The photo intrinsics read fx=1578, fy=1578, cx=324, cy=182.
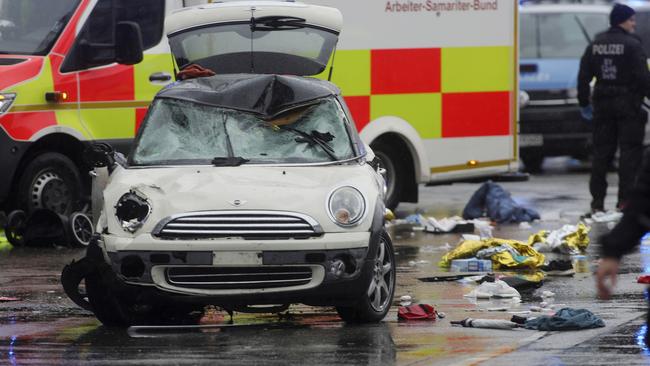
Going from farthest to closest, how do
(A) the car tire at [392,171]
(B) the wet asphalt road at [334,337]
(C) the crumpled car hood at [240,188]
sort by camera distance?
1. (A) the car tire at [392,171]
2. (C) the crumpled car hood at [240,188]
3. (B) the wet asphalt road at [334,337]

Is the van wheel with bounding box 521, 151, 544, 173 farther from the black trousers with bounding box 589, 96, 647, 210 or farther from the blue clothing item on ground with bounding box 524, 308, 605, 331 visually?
the blue clothing item on ground with bounding box 524, 308, 605, 331

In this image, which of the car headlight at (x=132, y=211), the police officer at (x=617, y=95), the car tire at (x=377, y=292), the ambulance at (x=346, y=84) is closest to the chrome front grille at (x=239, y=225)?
the car headlight at (x=132, y=211)

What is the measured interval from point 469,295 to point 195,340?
2212 mm

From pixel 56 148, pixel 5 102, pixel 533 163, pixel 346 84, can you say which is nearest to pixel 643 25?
pixel 533 163

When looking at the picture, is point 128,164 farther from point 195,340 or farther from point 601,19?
point 601,19

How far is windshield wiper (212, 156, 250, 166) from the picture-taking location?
342 inches

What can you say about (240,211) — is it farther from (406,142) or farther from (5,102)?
(406,142)

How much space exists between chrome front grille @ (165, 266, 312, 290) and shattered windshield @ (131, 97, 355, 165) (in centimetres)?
92

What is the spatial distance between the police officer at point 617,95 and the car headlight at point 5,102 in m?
5.53

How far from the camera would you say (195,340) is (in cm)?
787

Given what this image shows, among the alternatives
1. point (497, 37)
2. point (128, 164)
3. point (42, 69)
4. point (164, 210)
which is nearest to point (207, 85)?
point (128, 164)

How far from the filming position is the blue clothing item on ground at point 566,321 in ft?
26.6

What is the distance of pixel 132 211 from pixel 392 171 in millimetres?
6467

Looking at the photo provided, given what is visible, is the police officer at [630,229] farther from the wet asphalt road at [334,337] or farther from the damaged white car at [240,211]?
the damaged white car at [240,211]
